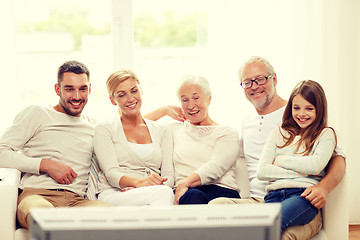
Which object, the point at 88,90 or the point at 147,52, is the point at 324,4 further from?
the point at 88,90

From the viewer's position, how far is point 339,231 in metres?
2.38

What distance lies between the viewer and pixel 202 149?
2795 millimetres

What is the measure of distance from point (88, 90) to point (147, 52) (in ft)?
3.46

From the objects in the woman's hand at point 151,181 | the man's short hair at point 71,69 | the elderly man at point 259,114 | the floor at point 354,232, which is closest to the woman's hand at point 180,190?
the woman's hand at point 151,181

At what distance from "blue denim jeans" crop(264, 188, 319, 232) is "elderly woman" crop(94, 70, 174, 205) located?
67cm

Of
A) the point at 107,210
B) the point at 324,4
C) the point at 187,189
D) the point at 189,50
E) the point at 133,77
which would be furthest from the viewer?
the point at 189,50

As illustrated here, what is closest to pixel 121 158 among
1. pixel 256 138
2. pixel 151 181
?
pixel 151 181

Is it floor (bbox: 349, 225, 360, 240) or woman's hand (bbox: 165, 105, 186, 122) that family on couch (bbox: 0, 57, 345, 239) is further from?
floor (bbox: 349, 225, 360, 240)

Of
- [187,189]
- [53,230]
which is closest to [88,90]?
[187,189]

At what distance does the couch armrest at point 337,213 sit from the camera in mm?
2361

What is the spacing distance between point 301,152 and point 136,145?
94cm

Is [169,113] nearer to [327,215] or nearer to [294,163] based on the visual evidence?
[294,163]

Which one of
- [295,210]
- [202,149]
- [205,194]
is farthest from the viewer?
[202,149]

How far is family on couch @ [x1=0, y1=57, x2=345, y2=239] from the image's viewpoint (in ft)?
8.46
